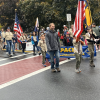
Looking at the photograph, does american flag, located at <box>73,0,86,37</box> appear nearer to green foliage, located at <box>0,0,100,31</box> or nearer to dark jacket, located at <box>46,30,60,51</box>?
dark jacket, located at <box>46,30,60,51</box>

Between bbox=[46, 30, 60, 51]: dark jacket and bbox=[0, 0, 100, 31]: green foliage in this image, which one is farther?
bbox=[0, 0, 100, 31]: green foliage

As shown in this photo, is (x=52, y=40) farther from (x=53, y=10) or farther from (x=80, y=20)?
(x=53, y=10)

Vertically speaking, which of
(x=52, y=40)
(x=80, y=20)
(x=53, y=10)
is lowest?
(x=52, y=40)

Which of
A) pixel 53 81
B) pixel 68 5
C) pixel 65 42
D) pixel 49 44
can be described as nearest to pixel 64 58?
pixel 65 42

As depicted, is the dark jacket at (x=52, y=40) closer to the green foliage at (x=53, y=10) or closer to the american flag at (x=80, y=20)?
the american flag at (x=80, y=20)

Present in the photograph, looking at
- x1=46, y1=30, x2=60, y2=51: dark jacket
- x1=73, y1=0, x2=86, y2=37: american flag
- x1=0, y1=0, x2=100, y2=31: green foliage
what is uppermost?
x1=0, y1=0, x2=100, y2=31: green foliage

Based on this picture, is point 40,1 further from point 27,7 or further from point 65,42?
point 65,42

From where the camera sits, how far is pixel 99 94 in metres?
4.88

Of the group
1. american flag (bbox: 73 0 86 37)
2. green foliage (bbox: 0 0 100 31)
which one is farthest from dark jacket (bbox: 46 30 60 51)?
green foliage (bbox: 0 0 100 31)

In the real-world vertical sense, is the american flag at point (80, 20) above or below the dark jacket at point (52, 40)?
above

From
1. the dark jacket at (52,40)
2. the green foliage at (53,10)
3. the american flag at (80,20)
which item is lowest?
the dark jacket at (52,40)

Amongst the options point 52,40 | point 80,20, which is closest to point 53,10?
point 52,40

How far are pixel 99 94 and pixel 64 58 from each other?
238 inches

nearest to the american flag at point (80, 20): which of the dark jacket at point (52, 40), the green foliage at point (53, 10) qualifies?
the dark jacket at point (52, 40)
